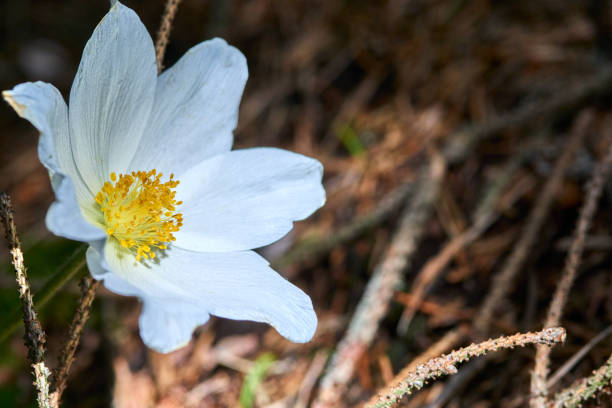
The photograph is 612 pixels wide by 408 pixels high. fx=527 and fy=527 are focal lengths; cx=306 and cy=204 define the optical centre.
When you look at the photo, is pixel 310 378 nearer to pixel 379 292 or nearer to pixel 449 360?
pixel 379 292

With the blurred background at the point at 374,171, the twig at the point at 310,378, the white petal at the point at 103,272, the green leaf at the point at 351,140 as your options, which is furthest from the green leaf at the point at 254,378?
the green leaf at the point at 351,140

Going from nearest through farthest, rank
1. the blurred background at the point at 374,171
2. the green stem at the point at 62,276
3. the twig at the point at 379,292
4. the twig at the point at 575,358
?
the green stem at the point at 62,276, the twig at the point at 575,358, the twig at the point at 379,292, the blurred background at the point at 374,171

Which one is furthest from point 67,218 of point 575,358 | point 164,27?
point 575,358

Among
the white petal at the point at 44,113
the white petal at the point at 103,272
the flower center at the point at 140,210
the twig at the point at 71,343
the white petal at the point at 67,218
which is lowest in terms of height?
the twig at the point at 71,343

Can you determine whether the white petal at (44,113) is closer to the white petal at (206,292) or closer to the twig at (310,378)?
the white petal at (206,292)

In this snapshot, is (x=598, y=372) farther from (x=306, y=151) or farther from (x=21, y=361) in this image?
(x=21, y=361)

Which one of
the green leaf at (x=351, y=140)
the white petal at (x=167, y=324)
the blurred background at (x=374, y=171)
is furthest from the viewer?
the green leaf at (x=351, y=140)

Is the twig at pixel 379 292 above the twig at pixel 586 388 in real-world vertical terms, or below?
below
